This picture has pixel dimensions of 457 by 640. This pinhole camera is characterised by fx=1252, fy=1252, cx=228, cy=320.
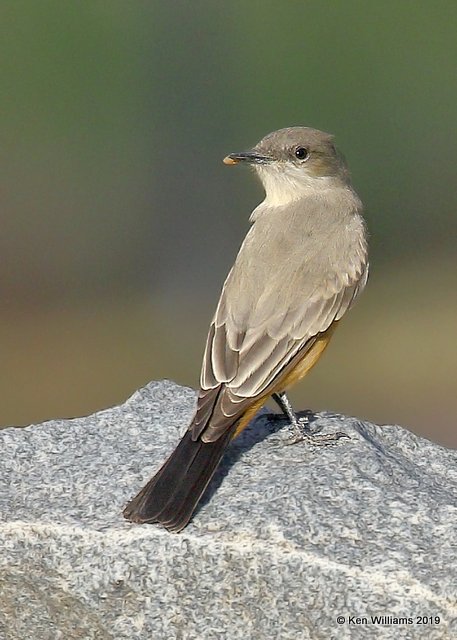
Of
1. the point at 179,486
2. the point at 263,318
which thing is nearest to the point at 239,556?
the point at 179,486

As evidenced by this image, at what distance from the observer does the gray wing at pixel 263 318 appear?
5.94 m

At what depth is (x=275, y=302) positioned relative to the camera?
21.2 feet

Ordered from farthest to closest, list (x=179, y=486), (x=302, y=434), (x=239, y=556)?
(x=302, y=434)
(x=179, y=486)
(x=239, y=556)

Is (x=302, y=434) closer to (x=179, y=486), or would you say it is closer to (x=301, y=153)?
(x=179, y=486)

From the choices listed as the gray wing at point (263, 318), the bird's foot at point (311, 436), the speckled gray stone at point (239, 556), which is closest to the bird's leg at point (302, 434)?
the bird's foot at point (311, 436)

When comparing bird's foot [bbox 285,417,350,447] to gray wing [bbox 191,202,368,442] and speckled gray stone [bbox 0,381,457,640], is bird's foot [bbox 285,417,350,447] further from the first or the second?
gray wing [bbox 191,202,368,442]

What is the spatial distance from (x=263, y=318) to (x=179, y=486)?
1.18 metres

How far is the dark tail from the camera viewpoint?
5453 millimetres

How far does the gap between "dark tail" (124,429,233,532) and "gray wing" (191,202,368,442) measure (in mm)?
80

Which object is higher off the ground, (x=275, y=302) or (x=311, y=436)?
(x=275, y=302)

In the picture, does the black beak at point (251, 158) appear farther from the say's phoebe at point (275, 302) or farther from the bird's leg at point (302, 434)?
the bird's leg at point (302, 434)

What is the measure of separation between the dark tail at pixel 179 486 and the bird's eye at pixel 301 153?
7.55ft

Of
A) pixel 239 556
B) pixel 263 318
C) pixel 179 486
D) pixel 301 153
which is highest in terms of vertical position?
pixel 301 153

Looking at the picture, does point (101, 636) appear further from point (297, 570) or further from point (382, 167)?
point (382, 167)
